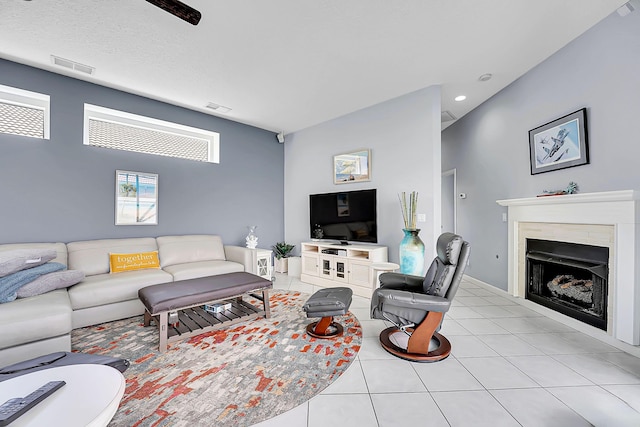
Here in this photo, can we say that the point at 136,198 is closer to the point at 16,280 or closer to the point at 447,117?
the point at 16,280

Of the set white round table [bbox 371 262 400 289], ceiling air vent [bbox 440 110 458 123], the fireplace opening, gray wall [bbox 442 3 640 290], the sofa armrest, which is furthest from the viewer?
ceiling air vent [bbox 440 110 458 123]

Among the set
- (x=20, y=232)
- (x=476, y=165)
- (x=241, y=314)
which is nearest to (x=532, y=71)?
(x=476, y=165)

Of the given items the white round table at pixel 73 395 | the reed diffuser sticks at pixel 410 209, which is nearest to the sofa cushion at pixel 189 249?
the white round table at pixel 73 395

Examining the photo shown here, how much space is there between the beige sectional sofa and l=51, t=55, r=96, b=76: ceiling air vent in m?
2.03

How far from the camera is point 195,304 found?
2.29 meters

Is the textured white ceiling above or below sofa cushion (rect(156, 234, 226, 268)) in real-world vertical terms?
above

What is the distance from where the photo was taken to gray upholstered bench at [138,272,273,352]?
7.11 feet

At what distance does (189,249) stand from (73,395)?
9.40ft

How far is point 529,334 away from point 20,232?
18.1ft

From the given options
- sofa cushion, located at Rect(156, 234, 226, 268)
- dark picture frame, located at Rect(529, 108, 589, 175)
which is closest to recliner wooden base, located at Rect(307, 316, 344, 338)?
sofa cushion, located at Rect(156, 234, 226, 268)

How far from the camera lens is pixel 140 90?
3.49 metres

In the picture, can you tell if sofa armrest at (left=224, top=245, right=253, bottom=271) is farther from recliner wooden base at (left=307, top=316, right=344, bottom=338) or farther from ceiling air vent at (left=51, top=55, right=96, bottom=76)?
ceiling air vent at (left=51, top=55, right=96, bottom=76)

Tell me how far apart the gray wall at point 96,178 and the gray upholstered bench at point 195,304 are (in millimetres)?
1661

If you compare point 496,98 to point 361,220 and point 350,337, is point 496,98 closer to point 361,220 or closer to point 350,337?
point 361,220
